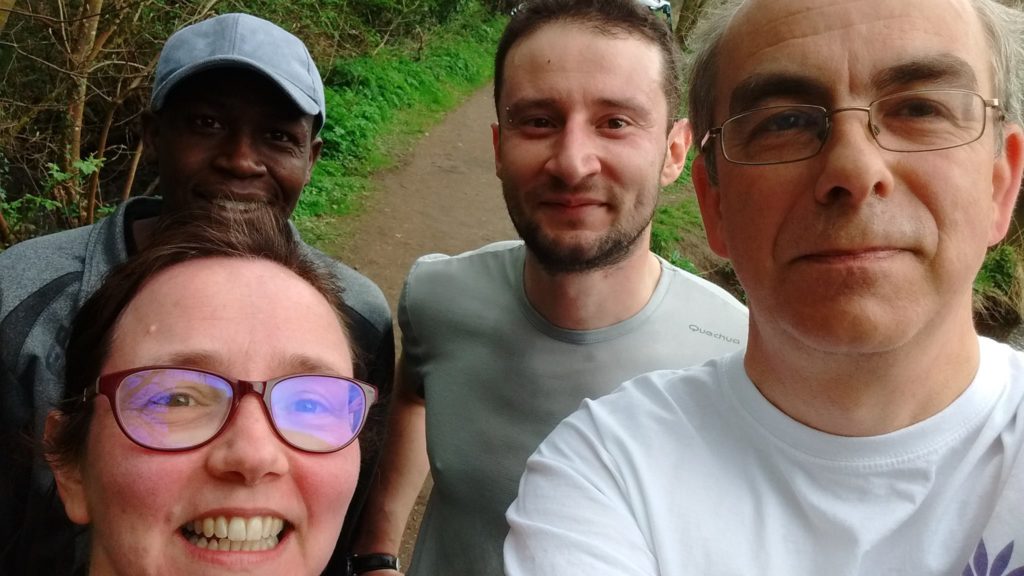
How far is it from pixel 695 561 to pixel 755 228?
61cm

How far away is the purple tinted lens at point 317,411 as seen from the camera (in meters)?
1.30

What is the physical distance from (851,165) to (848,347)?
31 cm

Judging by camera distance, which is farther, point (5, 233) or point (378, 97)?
point (378, 97)

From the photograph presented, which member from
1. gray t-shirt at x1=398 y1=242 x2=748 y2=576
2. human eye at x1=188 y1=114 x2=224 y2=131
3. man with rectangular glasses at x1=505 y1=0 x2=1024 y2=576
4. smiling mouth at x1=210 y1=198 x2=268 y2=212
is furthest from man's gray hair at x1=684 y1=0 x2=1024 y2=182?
human eye at x1=188 y1=114 x2=224 y2=131

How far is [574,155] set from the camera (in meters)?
1.89

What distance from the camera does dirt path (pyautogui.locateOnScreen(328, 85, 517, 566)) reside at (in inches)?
272

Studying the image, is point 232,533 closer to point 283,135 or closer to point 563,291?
point 563,291

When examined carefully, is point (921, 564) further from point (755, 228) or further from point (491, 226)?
point (491, 226)

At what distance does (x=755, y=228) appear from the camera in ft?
4.17

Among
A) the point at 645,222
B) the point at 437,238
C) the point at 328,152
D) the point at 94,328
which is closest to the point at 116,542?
the point at 94,328

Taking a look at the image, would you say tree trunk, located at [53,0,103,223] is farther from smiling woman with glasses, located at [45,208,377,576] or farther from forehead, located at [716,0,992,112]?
forehead, located at [716,0,992,112]

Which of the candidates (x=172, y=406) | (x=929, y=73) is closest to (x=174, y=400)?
(x=172, y=406)

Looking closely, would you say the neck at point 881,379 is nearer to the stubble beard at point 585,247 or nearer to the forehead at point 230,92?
the stubble beard at point 585,247

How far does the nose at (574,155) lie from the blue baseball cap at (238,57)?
886 millimetres
